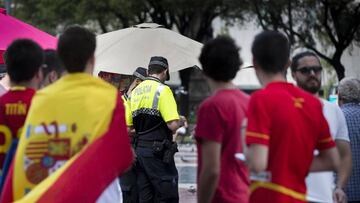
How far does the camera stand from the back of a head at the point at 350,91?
6988 mm

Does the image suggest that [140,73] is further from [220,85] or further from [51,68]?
[220,85]

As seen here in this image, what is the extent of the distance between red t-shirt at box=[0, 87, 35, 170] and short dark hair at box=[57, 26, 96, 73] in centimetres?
50

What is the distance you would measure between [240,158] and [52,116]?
1099 mm

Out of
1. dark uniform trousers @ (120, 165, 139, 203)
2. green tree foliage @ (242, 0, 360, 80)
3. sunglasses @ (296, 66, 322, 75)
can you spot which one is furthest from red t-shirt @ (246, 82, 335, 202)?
green tree foliage @ (242, 0, 360, 80)

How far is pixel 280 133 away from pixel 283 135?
0.06ft

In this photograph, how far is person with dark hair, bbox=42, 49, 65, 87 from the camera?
5340 mm

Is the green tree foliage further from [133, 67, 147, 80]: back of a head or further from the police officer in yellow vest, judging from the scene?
the police officer in yellow vest

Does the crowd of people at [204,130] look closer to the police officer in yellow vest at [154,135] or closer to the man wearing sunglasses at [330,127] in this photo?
the man wearing sunglasses at [330,127]

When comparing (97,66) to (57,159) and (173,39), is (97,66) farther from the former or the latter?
(57,159)

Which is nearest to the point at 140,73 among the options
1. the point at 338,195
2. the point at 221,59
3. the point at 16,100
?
the point at 338,195

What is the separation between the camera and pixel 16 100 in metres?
5.08

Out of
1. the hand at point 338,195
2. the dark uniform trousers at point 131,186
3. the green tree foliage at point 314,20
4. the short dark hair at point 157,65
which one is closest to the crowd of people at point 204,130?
the hand at point 338,195

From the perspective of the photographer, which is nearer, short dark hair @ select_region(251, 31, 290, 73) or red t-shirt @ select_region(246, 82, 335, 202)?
red t-shirt @ select_region(246, 82, 335, 202)

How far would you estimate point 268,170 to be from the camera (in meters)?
4.20
